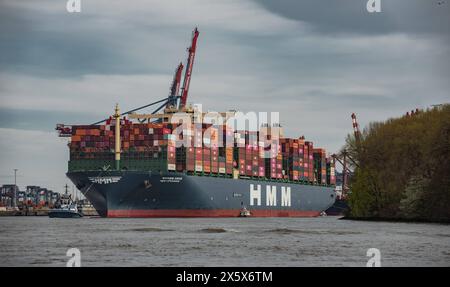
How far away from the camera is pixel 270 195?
18475 cm

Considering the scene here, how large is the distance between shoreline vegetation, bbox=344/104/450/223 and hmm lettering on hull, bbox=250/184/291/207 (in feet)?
167

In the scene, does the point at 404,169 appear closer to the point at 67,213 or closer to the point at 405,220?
the point at 405,220

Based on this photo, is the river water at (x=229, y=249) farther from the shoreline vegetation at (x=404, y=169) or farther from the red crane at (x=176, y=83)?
the red crane at (x=176, y=83)

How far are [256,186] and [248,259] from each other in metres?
124

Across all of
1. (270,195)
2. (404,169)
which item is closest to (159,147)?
(270,195)

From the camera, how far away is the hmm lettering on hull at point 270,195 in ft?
580

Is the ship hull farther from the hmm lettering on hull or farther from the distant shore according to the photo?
the distant shore

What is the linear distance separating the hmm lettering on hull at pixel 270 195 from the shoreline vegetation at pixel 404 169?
167 ft

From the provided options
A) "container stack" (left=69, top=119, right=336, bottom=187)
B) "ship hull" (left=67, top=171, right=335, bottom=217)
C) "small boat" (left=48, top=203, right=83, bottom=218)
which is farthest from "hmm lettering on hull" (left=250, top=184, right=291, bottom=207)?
"small boat" (left=48, top=203, right=83, bottom=218)

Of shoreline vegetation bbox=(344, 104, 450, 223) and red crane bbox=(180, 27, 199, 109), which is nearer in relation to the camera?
shoreline vegetation bbox=(344, 104, 450, 223)

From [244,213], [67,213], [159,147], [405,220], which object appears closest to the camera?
[405,220]

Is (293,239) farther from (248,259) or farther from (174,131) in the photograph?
(174,131)

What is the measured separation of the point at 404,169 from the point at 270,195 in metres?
75.9

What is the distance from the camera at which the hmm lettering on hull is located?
176800mm
